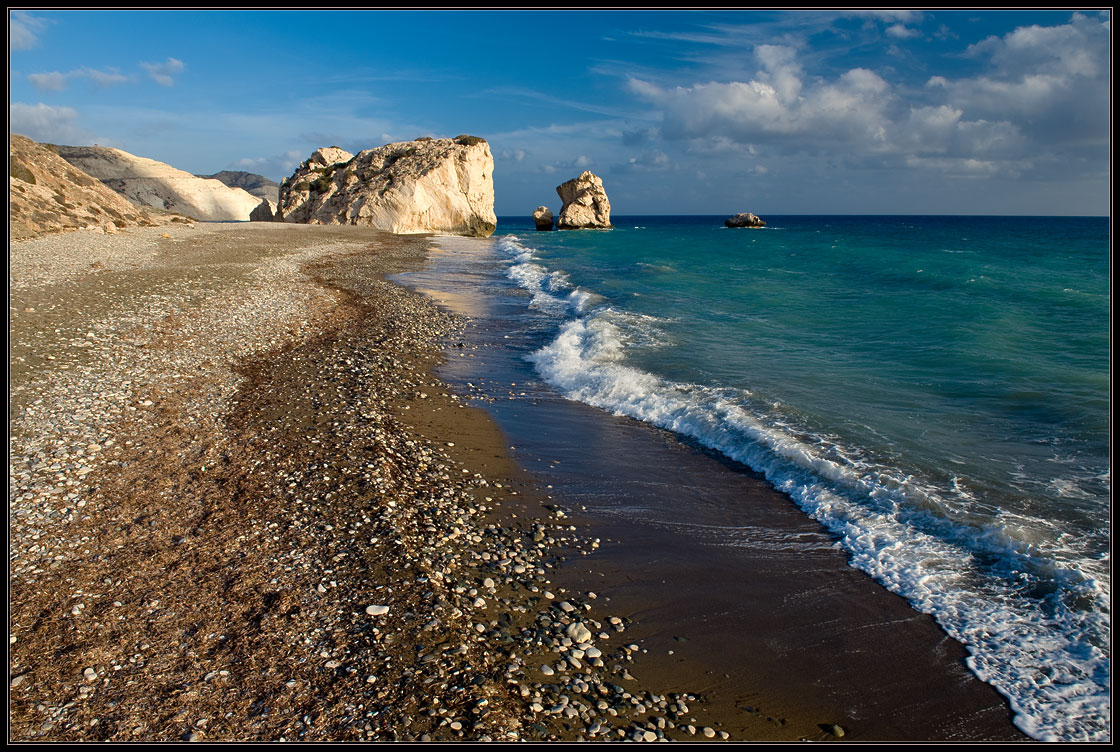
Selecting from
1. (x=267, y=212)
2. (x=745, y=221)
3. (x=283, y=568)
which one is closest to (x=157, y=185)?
(x=267, y=212)

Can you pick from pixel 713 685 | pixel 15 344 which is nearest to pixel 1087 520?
pixel 713 685

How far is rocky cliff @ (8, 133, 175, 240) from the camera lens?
34344 mm

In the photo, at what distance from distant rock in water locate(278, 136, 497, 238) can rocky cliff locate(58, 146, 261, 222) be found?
57236 mm

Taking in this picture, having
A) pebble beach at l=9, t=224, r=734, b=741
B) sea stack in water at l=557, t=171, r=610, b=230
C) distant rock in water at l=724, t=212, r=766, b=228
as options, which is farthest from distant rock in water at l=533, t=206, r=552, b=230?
pebble beach at l=9, t=224, r=734, b=741

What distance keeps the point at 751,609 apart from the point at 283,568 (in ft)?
15.8

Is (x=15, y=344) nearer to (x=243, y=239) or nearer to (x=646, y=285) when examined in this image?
(x=646, y=285)

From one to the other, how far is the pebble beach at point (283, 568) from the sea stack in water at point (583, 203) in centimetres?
9649

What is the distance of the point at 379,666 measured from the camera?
16.5 ft

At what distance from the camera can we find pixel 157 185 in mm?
123688

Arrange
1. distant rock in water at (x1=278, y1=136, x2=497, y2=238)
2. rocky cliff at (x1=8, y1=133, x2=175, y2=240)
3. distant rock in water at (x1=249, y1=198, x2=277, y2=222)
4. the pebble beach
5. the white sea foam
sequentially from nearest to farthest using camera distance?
the pebble beach < the white sea foam < rocky cliff at (x1=8, y1=133, x2=175, y2=240) < distant rock in water at (x1=278, y1=136, x2=497, y2=238) < distant rock in water at (x1=249, y1=198, x2=277, y2=222)

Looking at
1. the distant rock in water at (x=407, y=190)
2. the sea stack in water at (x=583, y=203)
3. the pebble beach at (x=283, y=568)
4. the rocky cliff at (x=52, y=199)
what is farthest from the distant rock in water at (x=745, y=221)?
the pebble beach at (x=283, y=568)

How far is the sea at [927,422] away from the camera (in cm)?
617

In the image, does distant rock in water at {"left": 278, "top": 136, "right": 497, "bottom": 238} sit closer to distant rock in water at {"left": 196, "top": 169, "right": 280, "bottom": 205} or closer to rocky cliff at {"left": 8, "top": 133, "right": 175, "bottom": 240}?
rocky cliff at {"left": 8, "top": 133, "right": 175, "bottom": 240}

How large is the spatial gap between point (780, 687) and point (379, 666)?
3.40 m
